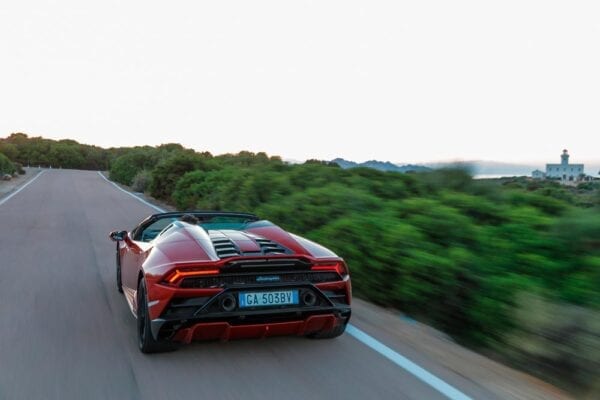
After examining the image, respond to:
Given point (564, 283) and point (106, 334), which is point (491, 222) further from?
point (106, 334)

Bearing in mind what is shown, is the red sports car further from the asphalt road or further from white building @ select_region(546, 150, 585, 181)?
white building @ select_region(546, 150, 585, 181)

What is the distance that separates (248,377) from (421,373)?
132 centimetres

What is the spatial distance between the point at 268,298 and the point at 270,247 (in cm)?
54

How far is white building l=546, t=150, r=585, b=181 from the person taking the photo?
9221 millimetres

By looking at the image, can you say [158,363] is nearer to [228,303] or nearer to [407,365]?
[228,303]

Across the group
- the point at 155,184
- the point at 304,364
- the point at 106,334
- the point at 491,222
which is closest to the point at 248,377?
the point at 304,364

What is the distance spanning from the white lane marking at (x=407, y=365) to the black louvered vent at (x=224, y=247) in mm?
1533

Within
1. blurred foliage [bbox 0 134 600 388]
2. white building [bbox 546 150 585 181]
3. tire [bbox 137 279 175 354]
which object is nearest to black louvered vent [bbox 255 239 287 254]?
tire [bbox 137 279 175 354]

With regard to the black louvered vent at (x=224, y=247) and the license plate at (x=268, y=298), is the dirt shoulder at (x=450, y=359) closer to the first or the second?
the license plate at (x=268, y=298)

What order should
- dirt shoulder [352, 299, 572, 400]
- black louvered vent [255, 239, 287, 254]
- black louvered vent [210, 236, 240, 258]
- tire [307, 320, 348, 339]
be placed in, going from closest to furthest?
dirt shoulder [352, 299, 572, 400]
black louvered vent [210, 236, 240, 258]
black louvered vent [255, 239, 287, 254]
tire [307, 320, 348, 339]

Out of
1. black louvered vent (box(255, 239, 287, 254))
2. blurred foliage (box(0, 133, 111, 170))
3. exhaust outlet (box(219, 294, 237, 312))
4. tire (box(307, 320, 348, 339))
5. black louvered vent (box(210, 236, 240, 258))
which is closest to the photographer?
exhaust outlet (box(219, 294, 237, 312))

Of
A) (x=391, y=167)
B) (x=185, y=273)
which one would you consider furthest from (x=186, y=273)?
(x=391, y=167)

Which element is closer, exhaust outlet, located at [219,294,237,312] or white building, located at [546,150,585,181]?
exhaust outlet, located at [219,294,237,312]

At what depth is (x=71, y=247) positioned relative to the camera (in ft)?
37.0
